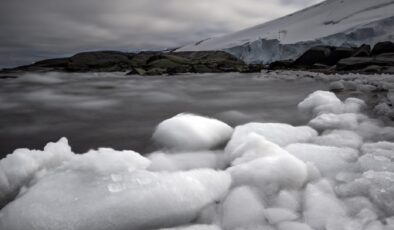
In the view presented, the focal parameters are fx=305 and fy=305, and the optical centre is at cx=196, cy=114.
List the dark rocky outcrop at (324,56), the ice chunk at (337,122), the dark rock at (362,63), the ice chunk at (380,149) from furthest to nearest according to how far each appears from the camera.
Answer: the dark rocky outcrop at (324,56)
the dark rock at (362,63)
the ice chunk at (337,122)
the ice chunk at (380,149)

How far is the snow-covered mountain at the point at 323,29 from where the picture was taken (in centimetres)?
2203

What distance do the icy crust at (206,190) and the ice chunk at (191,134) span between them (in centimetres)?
14

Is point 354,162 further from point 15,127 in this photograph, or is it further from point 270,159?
point 15,127

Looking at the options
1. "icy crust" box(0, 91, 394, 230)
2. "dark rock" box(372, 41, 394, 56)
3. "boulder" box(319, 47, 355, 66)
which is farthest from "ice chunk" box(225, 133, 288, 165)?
"boulder" box(319, 47, 355, 66)

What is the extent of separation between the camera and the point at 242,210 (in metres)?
1.18

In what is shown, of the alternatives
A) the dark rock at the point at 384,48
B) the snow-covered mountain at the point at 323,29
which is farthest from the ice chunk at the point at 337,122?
the snow-covered mountain at the point at 323,29

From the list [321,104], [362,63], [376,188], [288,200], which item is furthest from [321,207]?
[362,63]

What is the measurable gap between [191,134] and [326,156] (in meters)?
0.81

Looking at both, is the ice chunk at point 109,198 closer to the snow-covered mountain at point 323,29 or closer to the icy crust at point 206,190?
the icy crust at point 206,190

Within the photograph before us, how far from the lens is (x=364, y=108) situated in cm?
311

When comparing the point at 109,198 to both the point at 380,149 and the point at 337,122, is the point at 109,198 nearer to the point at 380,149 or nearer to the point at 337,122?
the point at 380,149

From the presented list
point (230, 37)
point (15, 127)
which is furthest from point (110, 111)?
point (230, 37)

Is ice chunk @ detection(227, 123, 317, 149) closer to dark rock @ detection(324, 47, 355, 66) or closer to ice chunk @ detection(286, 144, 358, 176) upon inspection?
ice chunk @ detection(286, 144, 358, 176)

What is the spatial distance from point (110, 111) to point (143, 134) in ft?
4.67
